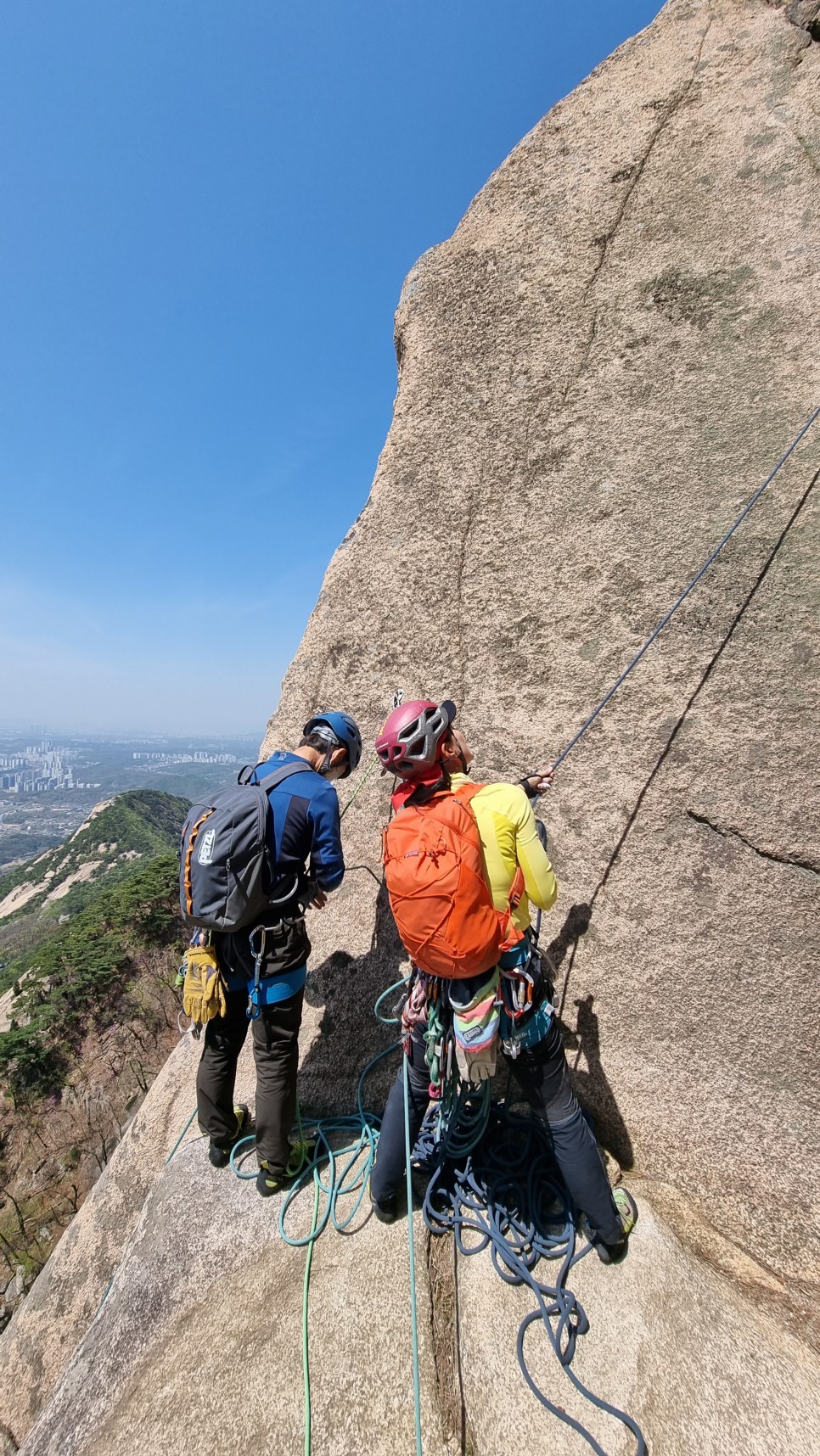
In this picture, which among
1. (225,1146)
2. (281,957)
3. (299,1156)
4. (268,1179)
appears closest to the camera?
(281,957)

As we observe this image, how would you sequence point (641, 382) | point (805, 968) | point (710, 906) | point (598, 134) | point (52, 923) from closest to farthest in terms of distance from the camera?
point (805, 968)
point (710, 906)
point (641, 382)
point (598, 134)
point (52, 923)

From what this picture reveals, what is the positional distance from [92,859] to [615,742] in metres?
50.3

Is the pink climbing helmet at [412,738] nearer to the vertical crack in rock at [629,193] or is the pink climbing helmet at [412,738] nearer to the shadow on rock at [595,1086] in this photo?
the shadow on rock at [595,1086]

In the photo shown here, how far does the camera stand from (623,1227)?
8.43 ft

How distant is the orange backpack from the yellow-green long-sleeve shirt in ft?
0.17

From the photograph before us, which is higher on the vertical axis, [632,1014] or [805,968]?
[805,968]

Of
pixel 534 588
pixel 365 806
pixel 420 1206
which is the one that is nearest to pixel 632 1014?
pixel 420 1206

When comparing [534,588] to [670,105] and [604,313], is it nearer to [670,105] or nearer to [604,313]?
[604,313]

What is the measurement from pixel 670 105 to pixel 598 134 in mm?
430

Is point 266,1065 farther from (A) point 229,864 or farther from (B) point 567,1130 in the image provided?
(B) point 567,1130

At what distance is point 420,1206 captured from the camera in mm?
2922

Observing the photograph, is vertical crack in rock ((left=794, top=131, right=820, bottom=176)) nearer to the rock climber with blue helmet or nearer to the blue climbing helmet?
the blue climbing helmet

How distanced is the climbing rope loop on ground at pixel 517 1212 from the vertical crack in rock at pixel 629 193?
4.19 m

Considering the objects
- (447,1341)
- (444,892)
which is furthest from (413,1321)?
(444,892)
